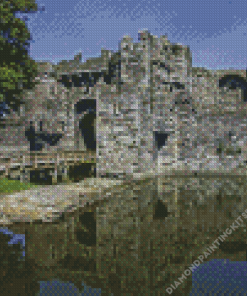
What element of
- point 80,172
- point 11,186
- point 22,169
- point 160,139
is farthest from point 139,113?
point 11,186

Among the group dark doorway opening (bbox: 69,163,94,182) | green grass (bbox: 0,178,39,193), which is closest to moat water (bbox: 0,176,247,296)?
green grass (bbox: 0,178,39,193)

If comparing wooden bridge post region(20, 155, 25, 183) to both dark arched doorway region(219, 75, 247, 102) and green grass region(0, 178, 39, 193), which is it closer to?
green grass region(0, 178, 39, 193)

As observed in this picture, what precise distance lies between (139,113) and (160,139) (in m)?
2.27

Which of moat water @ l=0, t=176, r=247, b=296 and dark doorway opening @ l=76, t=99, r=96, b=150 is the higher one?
dark doorway opening @ l=76, t=99, r=96, b=150

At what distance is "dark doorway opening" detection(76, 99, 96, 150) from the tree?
38.7ft

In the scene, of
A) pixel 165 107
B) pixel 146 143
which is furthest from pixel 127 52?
pixel 146 143

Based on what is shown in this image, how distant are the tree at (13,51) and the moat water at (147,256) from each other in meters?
7.46

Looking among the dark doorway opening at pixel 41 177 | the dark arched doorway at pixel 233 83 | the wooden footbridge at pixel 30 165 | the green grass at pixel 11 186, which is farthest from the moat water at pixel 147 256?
the dark arched doorway at pixel 233 83

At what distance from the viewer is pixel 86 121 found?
27.5m

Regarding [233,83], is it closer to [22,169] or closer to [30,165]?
[30,165]

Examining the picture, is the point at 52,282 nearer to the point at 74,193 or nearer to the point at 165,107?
the point at 74,193

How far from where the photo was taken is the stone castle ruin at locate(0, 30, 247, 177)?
668 inches

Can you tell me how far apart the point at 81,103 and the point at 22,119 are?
5301 mm

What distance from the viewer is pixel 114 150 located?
16.9 meters
